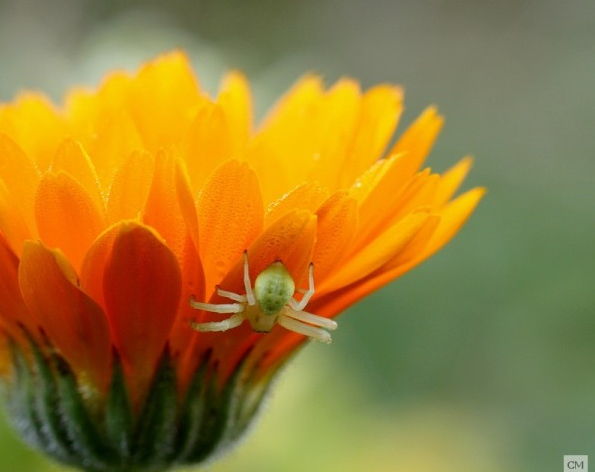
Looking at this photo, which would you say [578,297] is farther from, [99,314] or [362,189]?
[99,314]

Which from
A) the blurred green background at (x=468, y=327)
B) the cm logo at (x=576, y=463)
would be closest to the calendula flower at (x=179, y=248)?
the blurred green background at (x=468, y=327)

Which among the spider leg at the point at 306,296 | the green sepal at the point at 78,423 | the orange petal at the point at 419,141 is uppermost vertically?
the orange petal at the point at 419,141

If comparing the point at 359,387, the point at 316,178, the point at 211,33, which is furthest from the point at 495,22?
the point at 316,178

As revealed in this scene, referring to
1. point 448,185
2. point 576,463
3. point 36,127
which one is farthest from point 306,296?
point 576,463

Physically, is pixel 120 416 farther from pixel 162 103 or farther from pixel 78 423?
pixel 162 103

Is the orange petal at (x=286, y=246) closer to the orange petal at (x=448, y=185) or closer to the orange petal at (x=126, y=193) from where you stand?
the orange petal at (x=126, y=193)

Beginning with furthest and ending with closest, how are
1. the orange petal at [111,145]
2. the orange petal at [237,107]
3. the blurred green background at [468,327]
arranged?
the blurred green background at [468,327] < the orange petal at [237,107] < the orange petal at [111,145]

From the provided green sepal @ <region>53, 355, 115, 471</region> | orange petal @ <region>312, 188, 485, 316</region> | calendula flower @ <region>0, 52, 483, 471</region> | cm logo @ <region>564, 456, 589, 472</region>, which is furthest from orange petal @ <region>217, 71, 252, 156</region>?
cm logo @ <region>564, 456, 589, 472</region>

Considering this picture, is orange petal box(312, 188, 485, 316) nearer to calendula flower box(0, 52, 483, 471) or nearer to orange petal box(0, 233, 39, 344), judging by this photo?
calendula flower box(0, 52, 483, 471)
